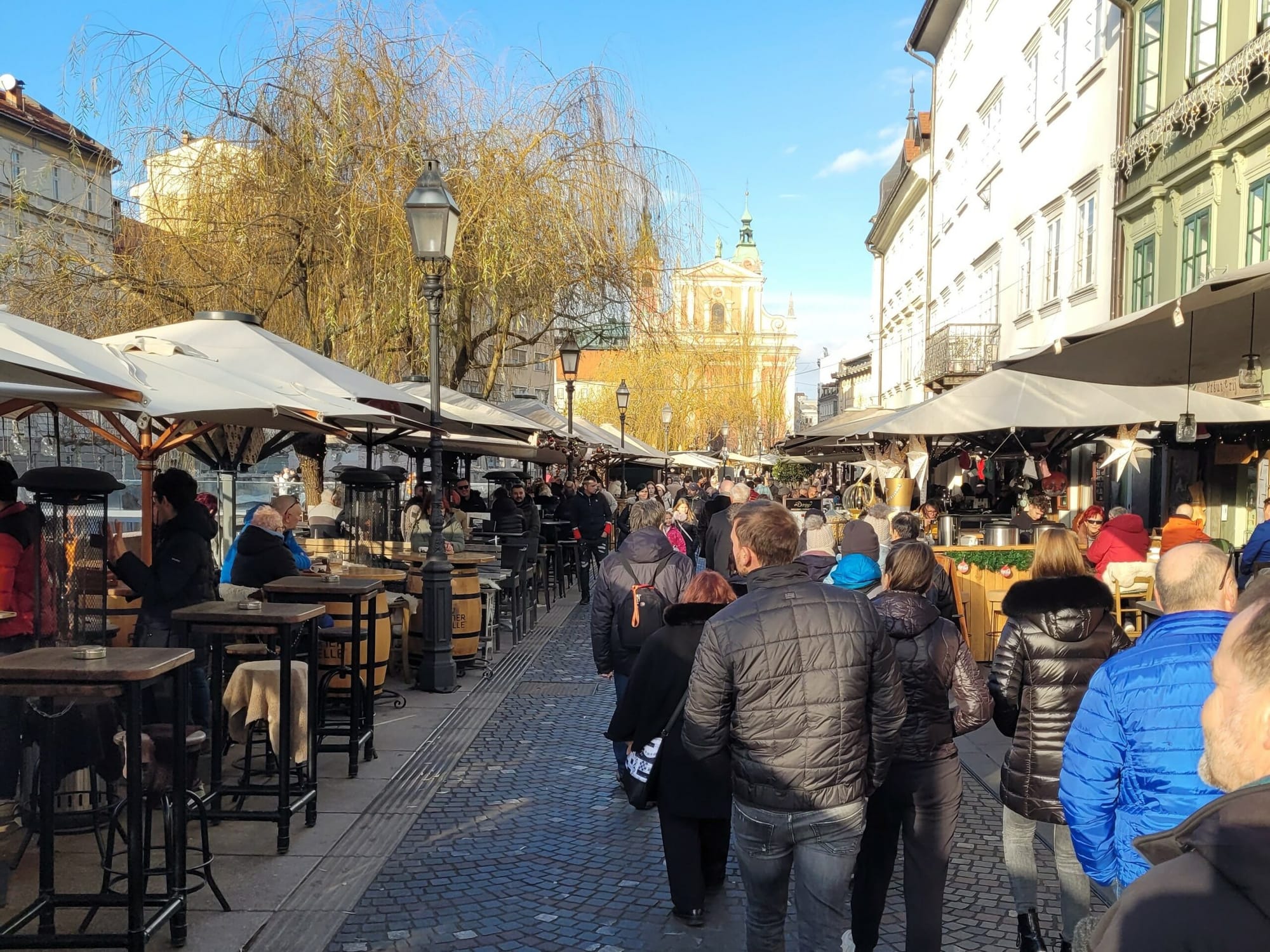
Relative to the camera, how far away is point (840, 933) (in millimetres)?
3377

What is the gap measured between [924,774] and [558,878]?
6.78ft

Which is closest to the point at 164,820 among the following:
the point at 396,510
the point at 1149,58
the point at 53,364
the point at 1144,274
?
the point at 53,364

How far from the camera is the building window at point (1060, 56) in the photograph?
2019 centimetres

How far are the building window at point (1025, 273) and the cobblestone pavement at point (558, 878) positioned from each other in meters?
17.4

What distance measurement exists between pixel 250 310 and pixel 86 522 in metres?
8.11

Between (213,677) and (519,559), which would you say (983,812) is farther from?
(519,559)

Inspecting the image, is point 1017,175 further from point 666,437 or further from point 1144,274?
point 666,437

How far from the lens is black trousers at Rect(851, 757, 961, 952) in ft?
12.9

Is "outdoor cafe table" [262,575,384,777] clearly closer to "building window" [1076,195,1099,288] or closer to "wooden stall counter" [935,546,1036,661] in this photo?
"wooden stall counter" [935,546,1036,661]

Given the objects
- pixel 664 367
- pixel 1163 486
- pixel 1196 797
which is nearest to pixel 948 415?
pixel 1163 486

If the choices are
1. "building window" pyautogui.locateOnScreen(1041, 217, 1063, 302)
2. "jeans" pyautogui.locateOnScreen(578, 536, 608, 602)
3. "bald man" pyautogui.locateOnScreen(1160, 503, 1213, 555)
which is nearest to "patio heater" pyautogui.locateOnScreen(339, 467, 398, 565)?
"jeans" pyautogui.locateOnScreen(578, 536, 608, 602)

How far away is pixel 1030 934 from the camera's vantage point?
165 inches

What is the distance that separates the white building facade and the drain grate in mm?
12399

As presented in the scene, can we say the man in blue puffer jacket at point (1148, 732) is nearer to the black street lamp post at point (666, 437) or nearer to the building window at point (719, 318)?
the black street lamp post at point (666, 437)
